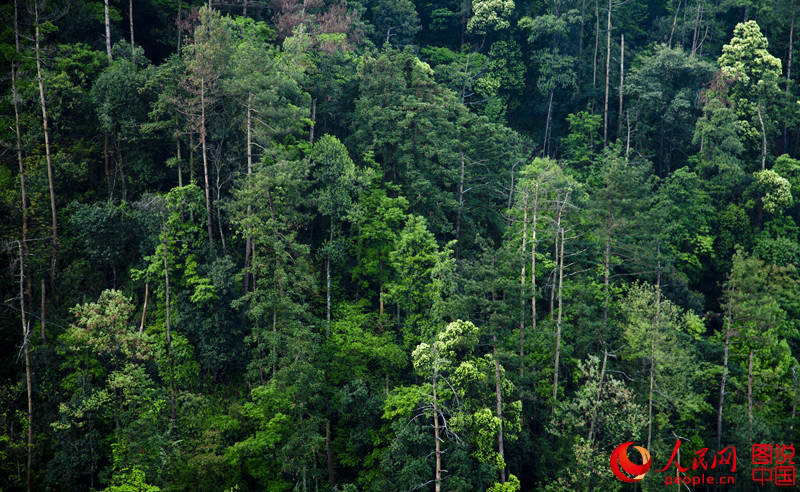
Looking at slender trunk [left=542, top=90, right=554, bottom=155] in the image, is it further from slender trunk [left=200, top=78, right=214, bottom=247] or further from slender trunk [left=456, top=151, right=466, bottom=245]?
slender trunk [left=200, top=78, right=214, bottom=247]

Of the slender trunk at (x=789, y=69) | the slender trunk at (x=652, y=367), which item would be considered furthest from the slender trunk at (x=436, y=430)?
the slender trunk at (x=789, y=69)

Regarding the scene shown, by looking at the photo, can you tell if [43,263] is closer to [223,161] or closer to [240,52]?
[223,161]

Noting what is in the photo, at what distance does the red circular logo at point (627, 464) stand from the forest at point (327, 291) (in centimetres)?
29

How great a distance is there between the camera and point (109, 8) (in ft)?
119

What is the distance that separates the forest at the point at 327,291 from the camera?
88.1ft

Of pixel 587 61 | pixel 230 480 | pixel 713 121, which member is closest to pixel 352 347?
pixel 230 480

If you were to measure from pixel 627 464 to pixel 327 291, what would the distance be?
15.6 m

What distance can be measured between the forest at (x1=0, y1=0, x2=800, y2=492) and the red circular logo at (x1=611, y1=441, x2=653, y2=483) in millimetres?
290

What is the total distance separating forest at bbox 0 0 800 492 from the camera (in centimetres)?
2686

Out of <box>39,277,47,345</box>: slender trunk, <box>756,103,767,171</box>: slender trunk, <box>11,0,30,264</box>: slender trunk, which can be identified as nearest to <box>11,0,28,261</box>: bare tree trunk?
<box>11,0,30,264</box>: slender trunk

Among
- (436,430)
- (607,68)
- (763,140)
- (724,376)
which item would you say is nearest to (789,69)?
(763,140)

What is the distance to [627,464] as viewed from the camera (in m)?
28.5

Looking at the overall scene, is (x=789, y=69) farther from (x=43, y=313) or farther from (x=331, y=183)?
(x=43, y=313)

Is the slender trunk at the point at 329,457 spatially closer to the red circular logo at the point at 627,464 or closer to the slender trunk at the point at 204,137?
the slender trunk at the point at 204,137
